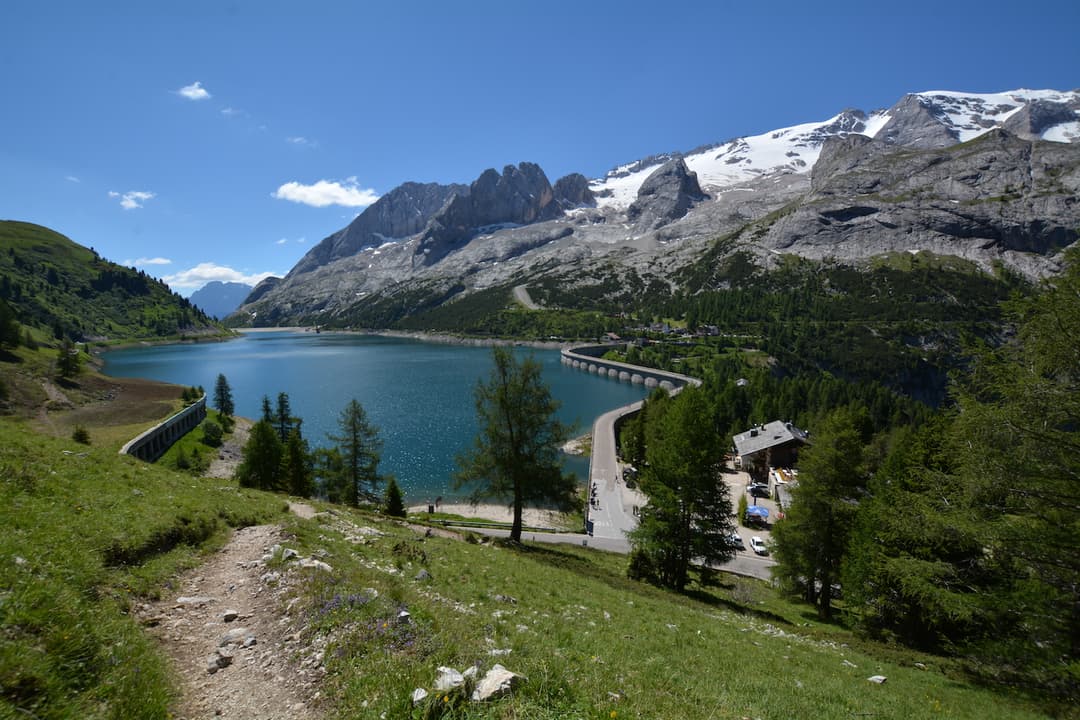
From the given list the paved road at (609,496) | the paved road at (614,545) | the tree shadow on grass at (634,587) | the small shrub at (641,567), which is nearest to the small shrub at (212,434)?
the paved road at (614,545)

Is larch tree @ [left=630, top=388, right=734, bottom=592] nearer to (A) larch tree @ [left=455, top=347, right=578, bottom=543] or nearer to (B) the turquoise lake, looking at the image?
(A) larch tree @ [left=455, top=347, right=578, bottom=543]

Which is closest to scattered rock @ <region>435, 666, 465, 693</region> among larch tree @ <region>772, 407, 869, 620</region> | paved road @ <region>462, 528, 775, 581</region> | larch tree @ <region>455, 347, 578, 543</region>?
larch tree @ <region>455, 347, 578, 543</region>

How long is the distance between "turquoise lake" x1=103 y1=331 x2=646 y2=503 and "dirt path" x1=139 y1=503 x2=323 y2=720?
22354 mm

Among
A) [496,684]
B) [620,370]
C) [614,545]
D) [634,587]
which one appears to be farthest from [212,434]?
[620,370]

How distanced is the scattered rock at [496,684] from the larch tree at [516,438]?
65.3 ft

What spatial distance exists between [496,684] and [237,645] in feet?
15.4

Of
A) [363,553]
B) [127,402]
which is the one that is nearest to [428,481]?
[363,553]

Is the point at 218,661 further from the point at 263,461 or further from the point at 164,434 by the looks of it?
the point at 164,434

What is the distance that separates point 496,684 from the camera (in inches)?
213

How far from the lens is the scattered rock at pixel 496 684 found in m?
5.27

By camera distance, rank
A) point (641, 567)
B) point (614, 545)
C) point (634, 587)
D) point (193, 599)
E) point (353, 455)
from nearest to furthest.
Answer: point (193, 599) < point (634, 587) < point (641, 567) < point (614, 545) < point (353, 455)

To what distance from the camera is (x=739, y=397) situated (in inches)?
3703

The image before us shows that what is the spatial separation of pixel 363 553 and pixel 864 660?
56.2 ft

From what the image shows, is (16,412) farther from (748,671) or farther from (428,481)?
(748,671)
